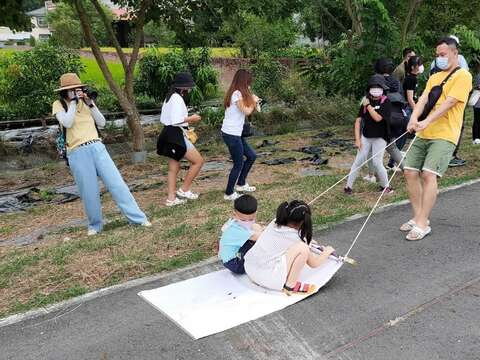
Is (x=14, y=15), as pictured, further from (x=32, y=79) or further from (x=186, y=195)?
(x=186, y=195)

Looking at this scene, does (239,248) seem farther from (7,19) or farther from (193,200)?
(7,19)

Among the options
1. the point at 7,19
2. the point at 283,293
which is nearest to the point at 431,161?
the point at 283,293

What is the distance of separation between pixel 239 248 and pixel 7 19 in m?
6.92

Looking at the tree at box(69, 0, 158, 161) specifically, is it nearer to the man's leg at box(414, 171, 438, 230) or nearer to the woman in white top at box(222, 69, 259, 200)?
the woman in white top at box(222, 69, 259, 200)

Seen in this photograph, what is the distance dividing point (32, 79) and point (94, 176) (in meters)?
7.51

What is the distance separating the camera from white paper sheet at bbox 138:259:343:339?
3314 millimetres

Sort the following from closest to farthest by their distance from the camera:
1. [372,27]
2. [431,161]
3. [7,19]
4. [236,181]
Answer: [431,161] → [236,181] → [7,19] → [372,27]

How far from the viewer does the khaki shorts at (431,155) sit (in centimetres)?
446

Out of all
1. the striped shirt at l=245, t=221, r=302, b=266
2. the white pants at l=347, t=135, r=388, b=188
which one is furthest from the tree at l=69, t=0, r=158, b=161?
the striped shirt at l=245, t=221, r=302, b=266

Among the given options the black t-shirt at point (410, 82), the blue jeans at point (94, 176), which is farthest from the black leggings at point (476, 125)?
the blue jeans at point (94, 176)

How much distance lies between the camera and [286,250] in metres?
3.62

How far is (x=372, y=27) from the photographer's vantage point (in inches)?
391

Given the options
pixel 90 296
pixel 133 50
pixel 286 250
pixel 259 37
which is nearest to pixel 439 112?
pixel 286 250

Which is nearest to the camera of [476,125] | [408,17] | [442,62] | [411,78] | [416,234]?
[442,62]
